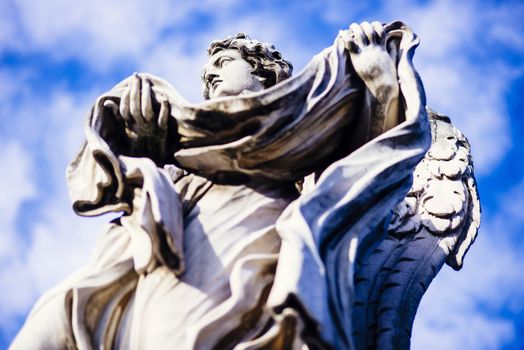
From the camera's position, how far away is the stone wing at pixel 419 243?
8.11 meters

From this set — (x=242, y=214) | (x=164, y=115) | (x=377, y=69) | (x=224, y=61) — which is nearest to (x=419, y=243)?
(x=377, y=69)

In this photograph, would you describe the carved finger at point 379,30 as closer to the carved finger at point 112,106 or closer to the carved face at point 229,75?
the carved face at point 229,75

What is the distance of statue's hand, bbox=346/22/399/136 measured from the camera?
25.0ft

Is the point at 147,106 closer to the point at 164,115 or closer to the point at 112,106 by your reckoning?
the point at 164,115

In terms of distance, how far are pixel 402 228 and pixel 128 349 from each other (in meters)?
2.52

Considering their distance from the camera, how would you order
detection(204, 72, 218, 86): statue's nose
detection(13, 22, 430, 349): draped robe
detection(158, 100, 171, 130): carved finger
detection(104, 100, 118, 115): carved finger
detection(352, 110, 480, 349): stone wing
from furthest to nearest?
detection(204, 72, 218, 86): statue's nose → detection(352, 110, 480, 349): stone wing → detection(104, 100, 118, 115): carved finger → detection(158, 100, 171, 130): carved finger → detection(13, 22, 430, 349): draped robe

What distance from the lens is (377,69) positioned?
25.1 ft

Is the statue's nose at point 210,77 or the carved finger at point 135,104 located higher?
the statue's nose at point 210,77

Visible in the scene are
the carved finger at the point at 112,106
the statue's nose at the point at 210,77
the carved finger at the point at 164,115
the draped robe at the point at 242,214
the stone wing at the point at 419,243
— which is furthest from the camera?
the statue's nose at the point at 210,77

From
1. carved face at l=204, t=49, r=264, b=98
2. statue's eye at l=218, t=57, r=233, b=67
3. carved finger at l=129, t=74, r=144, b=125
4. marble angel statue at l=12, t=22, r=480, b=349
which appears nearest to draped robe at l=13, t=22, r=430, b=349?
marble angel statue at l=12, t=22, r=480, b=349

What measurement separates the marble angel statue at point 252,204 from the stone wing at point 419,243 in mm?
17

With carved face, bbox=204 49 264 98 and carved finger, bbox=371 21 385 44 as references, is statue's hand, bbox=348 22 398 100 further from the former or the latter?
carved face, bbox=204 49 264 98

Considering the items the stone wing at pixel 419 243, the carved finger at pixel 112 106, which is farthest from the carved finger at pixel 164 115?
the stone wing at pixel 419 243

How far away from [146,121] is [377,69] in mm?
1207
